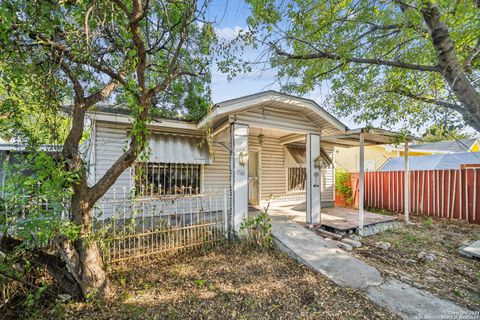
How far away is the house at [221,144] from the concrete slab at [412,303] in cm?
293

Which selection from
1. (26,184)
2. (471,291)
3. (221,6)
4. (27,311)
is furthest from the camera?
(471,291)

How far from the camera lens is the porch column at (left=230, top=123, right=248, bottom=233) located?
17.9ft

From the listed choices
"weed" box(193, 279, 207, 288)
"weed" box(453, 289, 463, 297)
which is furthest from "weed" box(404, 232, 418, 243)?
"weed" box(193, 279, 207, 288)

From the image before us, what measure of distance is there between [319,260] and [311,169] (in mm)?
2818

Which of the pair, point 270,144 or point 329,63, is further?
point 270,144

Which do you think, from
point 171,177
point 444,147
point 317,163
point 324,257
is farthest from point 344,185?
point 444,147

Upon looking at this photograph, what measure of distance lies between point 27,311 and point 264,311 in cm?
334

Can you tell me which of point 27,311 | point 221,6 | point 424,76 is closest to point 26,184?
point 27,311

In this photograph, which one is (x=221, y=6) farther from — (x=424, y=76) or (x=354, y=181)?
(x=354, y=181)

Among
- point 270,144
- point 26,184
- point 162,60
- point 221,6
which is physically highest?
point 221,6

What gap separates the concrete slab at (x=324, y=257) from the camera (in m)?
3.91

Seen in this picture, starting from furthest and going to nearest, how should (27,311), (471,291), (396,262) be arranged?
1. (396,262)
2. (471,291)
3. (27,311)

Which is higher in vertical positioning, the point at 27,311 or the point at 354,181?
the point at 354,181

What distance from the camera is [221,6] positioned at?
3.32 m
